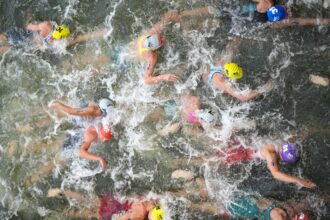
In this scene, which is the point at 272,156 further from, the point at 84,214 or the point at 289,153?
the point at 84,214

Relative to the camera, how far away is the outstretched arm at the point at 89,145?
8391 millimetres

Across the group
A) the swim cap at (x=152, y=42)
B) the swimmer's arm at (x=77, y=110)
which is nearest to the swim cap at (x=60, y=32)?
the swimmer's arm at (x=77, y=110)

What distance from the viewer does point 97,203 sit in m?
8.65

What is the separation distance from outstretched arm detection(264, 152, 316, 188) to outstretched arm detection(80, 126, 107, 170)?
10.6 feet

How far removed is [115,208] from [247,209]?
8.67ft

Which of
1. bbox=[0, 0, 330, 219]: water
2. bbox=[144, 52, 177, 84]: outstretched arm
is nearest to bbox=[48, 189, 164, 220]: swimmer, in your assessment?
bbox=[0, 0, 330, 219]: water

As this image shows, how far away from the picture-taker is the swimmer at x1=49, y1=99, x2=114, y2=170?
8.49m

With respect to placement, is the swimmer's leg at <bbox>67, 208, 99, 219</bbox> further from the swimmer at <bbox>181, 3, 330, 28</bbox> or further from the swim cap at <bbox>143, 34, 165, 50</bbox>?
the swimmer at <bbox>181, 3, 330, 28</bbox>

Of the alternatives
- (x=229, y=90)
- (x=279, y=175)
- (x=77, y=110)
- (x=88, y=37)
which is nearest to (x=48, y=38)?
(x=88, y=37)

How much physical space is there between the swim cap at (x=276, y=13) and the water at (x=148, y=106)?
14.2 inches

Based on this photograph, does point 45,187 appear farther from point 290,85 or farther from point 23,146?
point 290,85

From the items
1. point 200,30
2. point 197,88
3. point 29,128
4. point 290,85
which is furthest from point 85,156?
point 290,85

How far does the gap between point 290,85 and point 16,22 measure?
637 centimetres

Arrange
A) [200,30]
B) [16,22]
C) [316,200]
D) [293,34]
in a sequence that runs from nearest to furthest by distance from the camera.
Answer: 1. [316,200]
2. [293,34]
3. [200,30]
4. [16,22]
